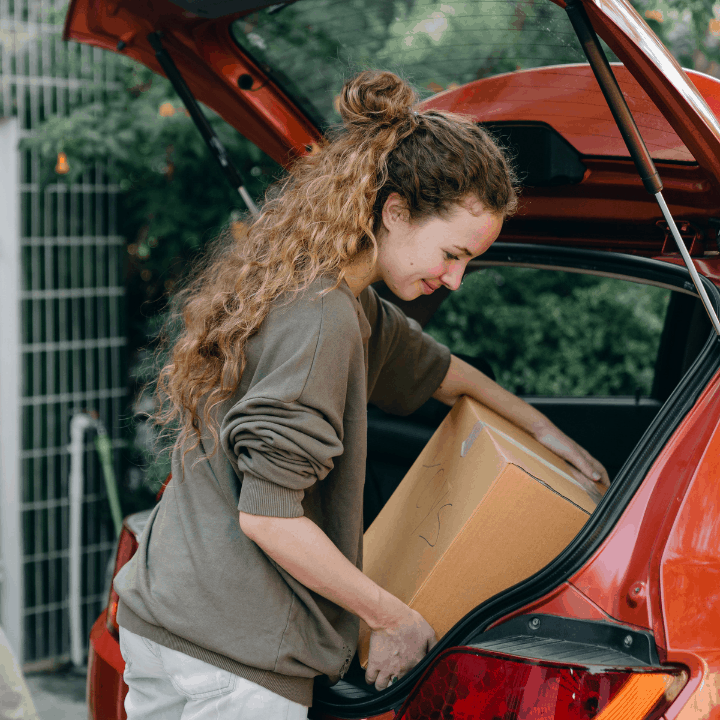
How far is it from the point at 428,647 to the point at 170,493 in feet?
1.76

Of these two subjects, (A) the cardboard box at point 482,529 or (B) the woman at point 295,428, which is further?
(A) the cardboard box at point 482,529

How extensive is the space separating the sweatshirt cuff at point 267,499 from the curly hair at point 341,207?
0.55ft

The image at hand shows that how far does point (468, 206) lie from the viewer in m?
1.39

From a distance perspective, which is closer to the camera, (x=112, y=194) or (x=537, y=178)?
(x=537, y=178)

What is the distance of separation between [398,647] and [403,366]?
68 centimetres

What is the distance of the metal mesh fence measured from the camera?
11.7 ft

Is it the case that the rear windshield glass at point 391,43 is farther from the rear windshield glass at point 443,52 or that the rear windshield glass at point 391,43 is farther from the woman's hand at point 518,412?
the woman's hand at point 518,412

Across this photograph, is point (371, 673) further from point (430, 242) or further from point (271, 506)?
point (430, 242)

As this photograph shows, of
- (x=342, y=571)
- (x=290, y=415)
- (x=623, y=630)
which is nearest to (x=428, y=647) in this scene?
(x=342, y=571)

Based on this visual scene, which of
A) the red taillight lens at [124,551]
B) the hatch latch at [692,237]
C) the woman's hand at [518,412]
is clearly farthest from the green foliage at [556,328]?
the hatch latch at [692,237]

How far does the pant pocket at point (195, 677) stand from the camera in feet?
4.27

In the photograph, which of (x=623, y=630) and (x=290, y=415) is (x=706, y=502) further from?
(x=290, y=415)

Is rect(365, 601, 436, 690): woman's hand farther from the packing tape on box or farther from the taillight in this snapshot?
the packing tape on box

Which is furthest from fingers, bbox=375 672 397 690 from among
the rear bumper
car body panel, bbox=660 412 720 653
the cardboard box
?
the rear bumper
